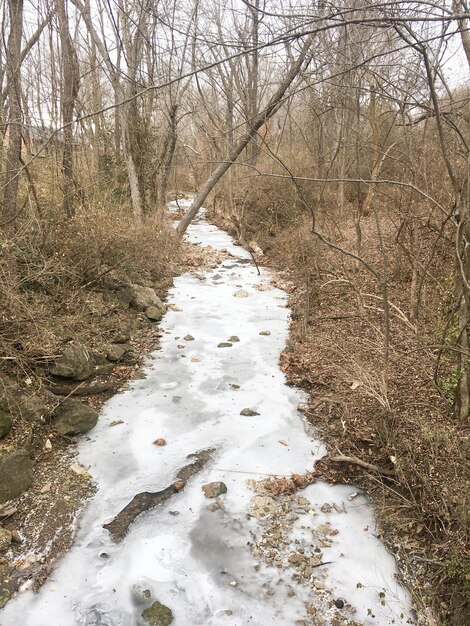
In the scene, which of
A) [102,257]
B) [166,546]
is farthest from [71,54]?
[166,546]

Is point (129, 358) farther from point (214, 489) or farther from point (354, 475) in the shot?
point (354, 475)

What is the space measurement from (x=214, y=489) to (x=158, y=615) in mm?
1064

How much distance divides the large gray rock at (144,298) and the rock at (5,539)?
409cm

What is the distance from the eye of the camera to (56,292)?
17.3 ft

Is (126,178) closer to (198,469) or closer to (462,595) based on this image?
(198,469)

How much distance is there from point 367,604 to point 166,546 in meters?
1.36

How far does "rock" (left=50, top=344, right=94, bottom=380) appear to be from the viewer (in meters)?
4.51

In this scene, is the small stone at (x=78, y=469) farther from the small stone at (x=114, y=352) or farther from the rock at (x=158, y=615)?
the small stone at (x=114, y=352)

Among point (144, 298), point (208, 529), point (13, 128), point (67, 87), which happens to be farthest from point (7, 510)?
point (67, 87)

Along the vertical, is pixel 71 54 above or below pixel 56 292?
above

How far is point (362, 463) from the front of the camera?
3.55 meters

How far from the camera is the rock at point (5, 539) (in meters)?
2.89

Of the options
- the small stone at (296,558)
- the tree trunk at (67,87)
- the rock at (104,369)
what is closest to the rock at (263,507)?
the small stone at (296,558)

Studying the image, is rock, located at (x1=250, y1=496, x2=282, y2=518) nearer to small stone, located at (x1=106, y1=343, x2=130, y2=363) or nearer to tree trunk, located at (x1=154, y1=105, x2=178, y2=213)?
small stone, located at (x1=106, y1=343, x2=130, y2=363)
